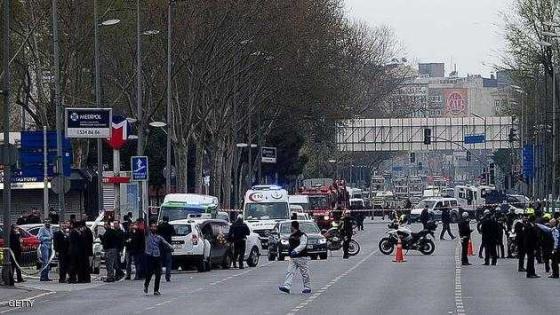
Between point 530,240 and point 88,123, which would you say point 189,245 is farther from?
point 530,240

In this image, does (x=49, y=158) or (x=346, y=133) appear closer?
(x=49, y=158)

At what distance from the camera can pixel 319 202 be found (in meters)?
95.4

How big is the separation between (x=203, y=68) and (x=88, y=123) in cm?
2605

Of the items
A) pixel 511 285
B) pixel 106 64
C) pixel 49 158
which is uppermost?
pixel 106 64

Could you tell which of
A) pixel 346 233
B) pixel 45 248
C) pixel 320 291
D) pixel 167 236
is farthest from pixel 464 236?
pixel 320 291

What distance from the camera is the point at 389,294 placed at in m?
35.7

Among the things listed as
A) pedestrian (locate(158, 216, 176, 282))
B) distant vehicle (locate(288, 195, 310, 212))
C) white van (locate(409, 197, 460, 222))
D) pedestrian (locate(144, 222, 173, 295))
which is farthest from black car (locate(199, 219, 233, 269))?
white van (locate(409, 197, 460, 222))

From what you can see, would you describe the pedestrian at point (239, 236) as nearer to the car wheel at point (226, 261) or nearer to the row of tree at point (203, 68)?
the car wheel at point (226, 261)

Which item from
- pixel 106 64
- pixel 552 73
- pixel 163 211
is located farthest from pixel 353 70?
pixel 163 211

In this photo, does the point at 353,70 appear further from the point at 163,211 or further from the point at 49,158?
the point at 49,158

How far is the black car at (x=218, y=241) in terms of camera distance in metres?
50.1

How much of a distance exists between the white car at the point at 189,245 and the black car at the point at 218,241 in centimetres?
61

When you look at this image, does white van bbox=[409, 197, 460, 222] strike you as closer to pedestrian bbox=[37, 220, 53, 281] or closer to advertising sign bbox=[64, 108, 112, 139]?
advertising sign bbox=[64, 108, 112, 139]

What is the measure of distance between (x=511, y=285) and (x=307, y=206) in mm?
46699
